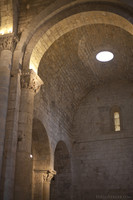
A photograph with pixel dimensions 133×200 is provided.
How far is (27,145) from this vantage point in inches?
314

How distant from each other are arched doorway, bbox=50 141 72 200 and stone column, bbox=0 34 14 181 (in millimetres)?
6928

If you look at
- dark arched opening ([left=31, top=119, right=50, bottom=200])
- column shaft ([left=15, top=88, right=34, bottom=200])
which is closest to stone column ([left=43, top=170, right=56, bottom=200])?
dark arched opening ([left=31, top=119, right=50, bottom=200])

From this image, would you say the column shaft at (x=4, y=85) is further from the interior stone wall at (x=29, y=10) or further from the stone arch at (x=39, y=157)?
the stone arch at (x=39, y=157)

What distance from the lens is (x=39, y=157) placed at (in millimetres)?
12477

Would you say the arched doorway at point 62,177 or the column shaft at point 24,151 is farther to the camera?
the arched doorway at point 62,177

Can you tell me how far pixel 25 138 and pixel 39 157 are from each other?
4705mm

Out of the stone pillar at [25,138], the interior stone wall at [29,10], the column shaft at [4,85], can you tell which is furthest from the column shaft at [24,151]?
the interior stone wall at [29,10]

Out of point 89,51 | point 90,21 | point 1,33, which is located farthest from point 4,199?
point 89,51

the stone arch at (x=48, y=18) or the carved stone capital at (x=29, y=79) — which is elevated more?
the stone arch at (x=48, y=18)

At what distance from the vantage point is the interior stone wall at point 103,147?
46.9ft

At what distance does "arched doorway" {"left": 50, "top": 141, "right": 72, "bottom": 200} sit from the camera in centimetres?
1431

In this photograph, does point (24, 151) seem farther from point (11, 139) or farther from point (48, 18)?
point (48, 18)

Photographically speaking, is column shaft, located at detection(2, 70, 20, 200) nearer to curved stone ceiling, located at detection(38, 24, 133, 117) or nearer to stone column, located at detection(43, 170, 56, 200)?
curved stone ceiling, located at detection(38, 24, 133, 117)

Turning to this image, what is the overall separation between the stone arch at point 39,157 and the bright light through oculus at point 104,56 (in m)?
4.39
